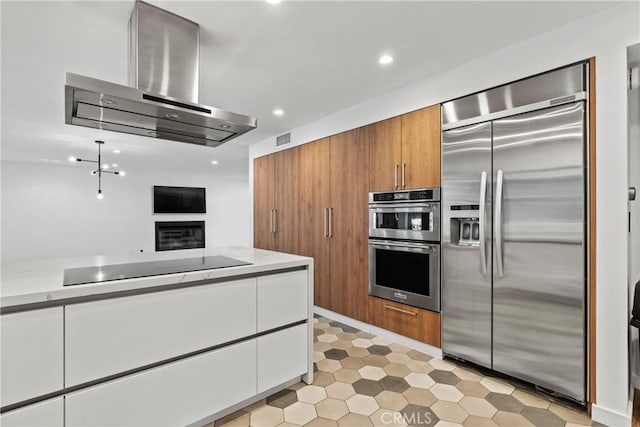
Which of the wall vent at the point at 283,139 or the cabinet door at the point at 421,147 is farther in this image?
the wall vent at the point at 283,139

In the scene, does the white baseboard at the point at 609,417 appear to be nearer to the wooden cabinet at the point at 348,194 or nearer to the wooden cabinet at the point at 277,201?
the wooden cabinet at the point at 348,194

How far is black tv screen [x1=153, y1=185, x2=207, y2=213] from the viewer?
8734 millimetres

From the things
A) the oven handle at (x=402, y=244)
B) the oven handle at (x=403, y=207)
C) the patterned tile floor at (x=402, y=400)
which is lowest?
the patterned tile floor at (x=402, y=400)

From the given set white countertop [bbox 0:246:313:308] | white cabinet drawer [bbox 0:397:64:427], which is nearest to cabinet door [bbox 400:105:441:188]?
white countertop [bbox 0:246:313:308]

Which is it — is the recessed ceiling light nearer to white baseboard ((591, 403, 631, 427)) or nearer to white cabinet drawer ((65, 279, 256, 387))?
white cabinet drawer ((65, 279, 256, 387))

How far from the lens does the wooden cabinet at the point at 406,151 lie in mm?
2781

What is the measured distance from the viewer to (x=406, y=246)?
2.99 meters

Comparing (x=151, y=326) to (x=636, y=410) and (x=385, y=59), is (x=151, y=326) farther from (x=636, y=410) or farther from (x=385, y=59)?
(x=636, y=410)

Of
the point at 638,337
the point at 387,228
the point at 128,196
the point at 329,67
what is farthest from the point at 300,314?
the point at 128,196

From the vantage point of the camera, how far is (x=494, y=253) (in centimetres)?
235

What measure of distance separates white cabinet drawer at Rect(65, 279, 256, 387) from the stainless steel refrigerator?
66.5 inches

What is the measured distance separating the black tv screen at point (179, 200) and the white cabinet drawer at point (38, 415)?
26.6 feet

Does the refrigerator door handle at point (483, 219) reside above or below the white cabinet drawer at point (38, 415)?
above

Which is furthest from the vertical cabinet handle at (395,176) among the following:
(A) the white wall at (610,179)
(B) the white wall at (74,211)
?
(B) the white wall at (74,211)
